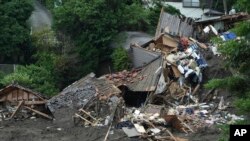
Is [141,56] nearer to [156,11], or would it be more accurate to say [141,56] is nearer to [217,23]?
[217,23]

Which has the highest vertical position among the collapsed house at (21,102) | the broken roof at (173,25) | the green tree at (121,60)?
the broken roof at (173,25)

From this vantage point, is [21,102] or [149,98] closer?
[21,102]

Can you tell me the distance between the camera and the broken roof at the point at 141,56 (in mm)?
27781

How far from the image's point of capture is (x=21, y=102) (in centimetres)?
2439

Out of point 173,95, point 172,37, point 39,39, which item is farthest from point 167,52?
point 39,39

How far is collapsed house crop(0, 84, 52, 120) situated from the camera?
962 inches

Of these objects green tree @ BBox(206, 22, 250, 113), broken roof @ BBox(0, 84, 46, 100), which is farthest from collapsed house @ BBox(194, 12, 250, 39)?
green tree @ BBox(206, 22, 250, 113)

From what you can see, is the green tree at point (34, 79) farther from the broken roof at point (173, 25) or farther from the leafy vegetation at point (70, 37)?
the broken roof at point (173, 25)

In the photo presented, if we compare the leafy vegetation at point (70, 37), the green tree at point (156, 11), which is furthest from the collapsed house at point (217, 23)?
the leafy vegetation at point (70, 37)

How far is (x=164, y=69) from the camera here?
26156 mm

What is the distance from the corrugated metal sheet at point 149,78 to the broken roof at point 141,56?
2.34 feet

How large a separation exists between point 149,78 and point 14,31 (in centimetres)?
984

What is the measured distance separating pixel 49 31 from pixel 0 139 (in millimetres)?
13322

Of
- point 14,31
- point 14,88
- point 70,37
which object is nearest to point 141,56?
point 70,37
